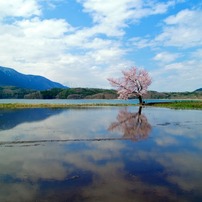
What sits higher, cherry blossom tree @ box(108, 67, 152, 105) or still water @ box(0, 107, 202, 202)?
cherry blossom tree @ box(108, 67, 152, 105)

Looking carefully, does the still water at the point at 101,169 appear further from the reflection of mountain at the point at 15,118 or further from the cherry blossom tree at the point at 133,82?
the cherry blossom tree at the point at 133,82

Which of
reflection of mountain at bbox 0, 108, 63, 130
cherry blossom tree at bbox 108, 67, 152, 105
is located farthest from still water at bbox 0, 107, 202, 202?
cherry blossom tree at bbox 108, 67, 152, 105

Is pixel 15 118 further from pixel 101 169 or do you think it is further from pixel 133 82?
pixel 133 82

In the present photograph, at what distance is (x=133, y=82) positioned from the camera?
81250 mm

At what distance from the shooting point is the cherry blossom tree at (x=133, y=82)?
80312 millimetres

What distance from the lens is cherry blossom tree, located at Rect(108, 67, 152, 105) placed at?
80312 millimetres

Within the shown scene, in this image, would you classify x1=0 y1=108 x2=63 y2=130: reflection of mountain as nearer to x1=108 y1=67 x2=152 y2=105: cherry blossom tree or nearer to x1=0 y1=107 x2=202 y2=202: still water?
x1=0 y1=107 x2=202 y2=202: still water

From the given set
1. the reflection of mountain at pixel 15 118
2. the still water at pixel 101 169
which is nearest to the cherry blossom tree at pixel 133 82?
the reflection of mountain at pixel 15 118

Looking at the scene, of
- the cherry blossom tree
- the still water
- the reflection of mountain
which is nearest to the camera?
the still water

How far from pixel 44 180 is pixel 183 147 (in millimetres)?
10176

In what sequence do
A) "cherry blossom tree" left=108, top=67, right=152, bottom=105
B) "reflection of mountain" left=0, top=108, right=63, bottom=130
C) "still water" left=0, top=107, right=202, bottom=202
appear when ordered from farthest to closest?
"cherry blossom tree" left=108, top=67, right=152, bottom=105 < "reflection of mountain" left=0, top=108, right=63, bottom=130 < "still water" left=0, top=107, right=202, bottom=202

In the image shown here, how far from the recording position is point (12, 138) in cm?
2036

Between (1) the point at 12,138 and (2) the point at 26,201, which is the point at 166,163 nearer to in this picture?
(2) the point at 26,201

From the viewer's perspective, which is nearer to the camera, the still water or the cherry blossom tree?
the still water
